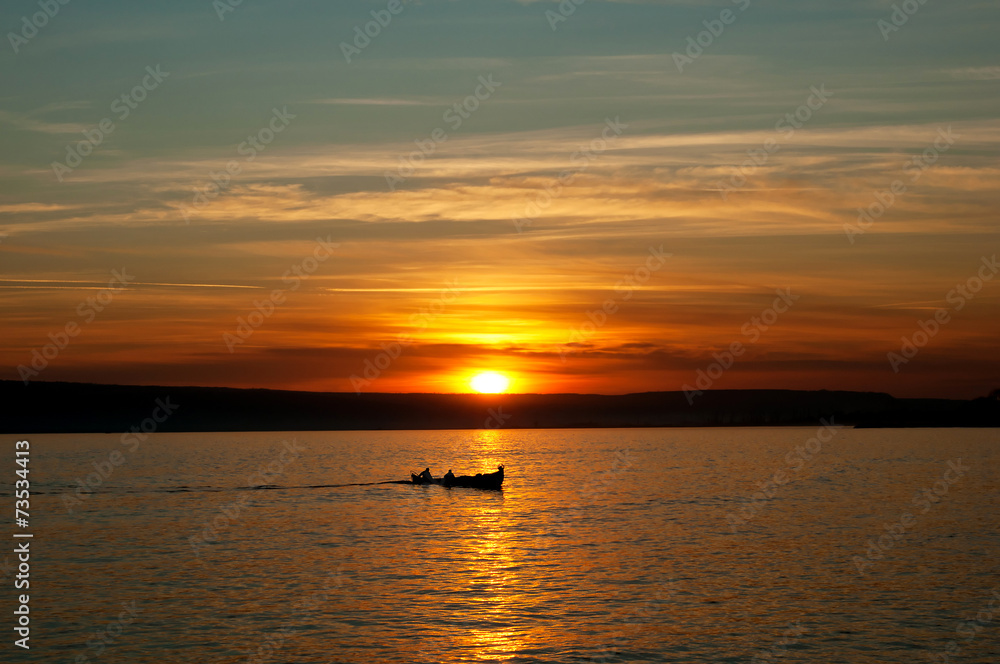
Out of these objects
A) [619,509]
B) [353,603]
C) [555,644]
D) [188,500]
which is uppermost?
[188,500]

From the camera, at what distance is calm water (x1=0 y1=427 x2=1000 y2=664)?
29.3 m

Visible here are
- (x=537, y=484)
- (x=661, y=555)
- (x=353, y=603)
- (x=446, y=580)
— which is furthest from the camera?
(x=537, y=484)

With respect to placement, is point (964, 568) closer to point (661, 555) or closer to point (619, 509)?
point (661, 555)

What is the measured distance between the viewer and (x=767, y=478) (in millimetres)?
100750

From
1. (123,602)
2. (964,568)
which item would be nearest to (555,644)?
(123,602)

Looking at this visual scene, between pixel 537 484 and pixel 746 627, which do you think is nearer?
pixel 746 627

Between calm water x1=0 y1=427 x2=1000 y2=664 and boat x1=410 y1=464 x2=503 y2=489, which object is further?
boat x1=410 y1=464 x2=503 y2=489

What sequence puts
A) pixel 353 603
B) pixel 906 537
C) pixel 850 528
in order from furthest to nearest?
pixel 850 528, pixel 906 537, pixel 353 603

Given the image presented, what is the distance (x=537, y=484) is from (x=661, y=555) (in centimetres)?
5108

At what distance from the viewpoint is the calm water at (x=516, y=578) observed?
96.2 ft

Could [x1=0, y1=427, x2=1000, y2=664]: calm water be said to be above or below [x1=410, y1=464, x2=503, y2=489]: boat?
below

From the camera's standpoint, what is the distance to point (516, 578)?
40.0 m

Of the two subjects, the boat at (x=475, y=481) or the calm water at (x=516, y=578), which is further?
the boat at (x=475, y=481)

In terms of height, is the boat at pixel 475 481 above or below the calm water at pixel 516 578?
above
